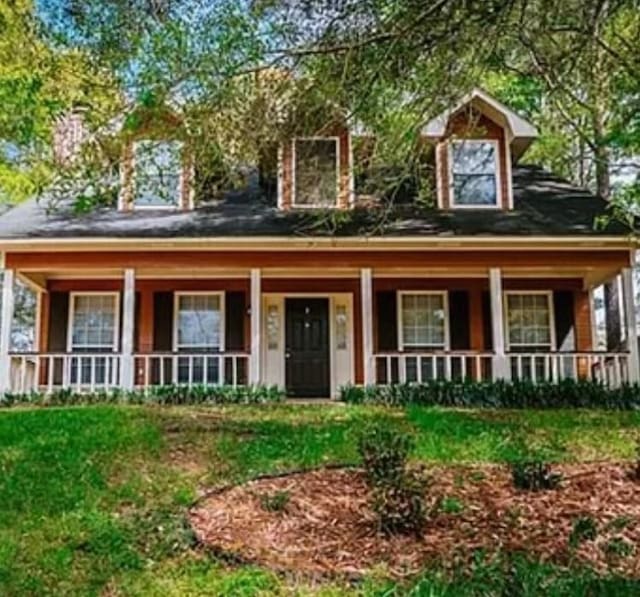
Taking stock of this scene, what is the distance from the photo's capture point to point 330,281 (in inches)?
627

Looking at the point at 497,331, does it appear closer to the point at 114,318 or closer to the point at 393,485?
the point at 114,318

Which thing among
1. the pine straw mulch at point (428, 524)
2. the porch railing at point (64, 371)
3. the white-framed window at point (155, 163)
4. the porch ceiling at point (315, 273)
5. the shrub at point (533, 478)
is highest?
the white-framed window at point (155, 163)

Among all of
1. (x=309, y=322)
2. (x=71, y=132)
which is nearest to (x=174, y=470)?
(x=71, y=132)

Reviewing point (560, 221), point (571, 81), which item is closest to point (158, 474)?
point (571, 81)

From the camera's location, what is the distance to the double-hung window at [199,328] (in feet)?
51.1

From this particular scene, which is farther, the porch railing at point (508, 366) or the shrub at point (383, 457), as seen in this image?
the porch railing at point (508, 366)

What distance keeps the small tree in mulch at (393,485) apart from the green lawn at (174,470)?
86 centimetres

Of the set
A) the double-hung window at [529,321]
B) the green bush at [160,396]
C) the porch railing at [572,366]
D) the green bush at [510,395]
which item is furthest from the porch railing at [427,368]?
the green bush at [160,396]

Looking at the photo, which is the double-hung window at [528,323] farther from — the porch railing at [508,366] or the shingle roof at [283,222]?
the shingle roof at [283,222]

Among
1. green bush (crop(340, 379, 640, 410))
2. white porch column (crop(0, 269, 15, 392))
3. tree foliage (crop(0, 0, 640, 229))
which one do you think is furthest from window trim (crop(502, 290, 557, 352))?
white porch column (crop(0, 269, 15, 392))

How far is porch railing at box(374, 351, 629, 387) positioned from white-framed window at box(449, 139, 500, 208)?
2869 mm

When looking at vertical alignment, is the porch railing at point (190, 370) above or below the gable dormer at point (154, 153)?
below

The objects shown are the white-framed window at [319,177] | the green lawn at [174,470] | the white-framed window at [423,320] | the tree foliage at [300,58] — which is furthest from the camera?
the white-framed window at [423,320]

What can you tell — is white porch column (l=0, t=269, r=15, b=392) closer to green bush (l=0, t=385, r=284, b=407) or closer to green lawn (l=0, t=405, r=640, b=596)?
green bush (l=0, t=385, r=284, b=407)
